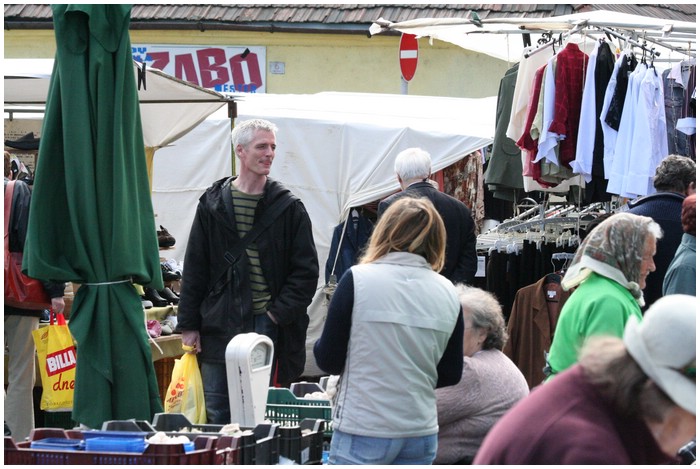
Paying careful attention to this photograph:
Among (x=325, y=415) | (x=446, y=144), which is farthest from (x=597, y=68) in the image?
(x=325, y=415)

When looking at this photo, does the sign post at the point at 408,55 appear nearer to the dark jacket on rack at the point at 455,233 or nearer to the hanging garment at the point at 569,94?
the hanging garment at the point at 569,94

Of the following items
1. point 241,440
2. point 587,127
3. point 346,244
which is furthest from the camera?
point 346,244

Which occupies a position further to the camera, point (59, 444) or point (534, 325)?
point (534, 325)

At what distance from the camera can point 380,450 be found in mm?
4105

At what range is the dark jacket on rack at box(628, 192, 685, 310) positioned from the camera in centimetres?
645

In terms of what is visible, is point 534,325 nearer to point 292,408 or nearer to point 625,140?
point 625,140

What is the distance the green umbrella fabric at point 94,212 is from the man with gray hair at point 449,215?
2.58 m

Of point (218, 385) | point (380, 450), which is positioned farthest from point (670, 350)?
point (218, 385)

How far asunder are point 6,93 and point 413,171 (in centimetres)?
314

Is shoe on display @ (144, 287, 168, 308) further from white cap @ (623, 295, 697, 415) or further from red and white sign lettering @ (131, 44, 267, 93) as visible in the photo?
red and white sign lettering @ (131, 44, 267, 93)

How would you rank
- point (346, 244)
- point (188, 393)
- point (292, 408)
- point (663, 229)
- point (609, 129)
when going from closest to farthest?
point (292, 408) < point (188, 393) < point (663, 229) < point (609, 129) < point (346, 244)

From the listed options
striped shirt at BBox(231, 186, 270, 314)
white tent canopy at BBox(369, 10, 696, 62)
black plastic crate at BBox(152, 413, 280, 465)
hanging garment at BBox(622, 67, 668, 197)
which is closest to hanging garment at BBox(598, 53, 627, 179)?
hanging garment at BBox(622, 67, 668, 197)

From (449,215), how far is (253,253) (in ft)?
5.63

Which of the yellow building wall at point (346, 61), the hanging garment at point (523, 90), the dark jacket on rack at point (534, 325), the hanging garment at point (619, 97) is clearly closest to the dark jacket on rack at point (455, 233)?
the dark jacket on rack at point (534, 325)
